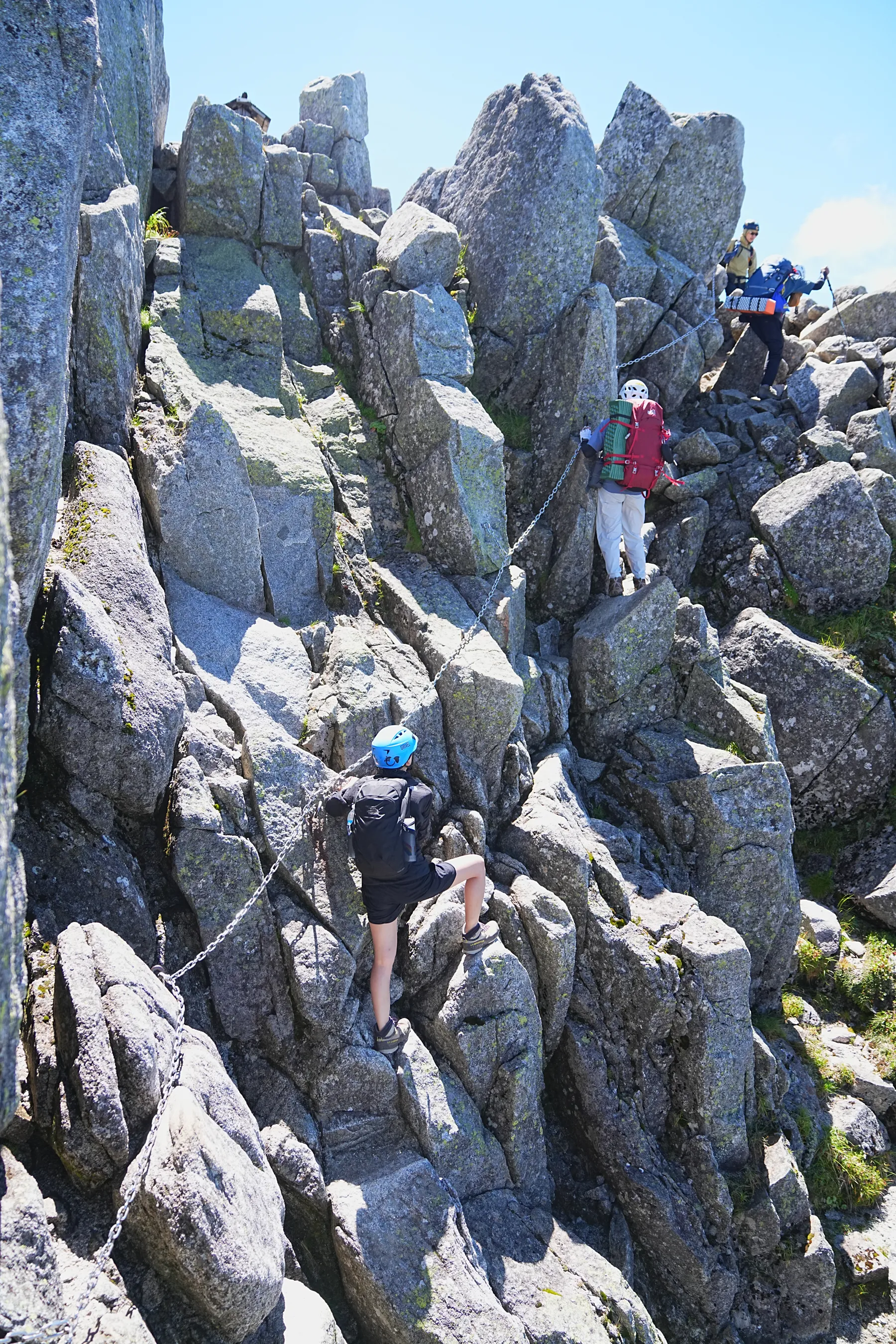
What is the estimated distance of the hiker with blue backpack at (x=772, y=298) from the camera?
24.4 meters

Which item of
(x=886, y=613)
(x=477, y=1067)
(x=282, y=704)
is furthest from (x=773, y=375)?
(x=477, y=1067)

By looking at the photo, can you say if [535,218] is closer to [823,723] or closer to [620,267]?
[620,267]

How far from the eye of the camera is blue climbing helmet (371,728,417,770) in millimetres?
11469

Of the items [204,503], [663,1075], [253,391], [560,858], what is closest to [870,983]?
[663,1075]

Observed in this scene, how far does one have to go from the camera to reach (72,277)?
33.3ft

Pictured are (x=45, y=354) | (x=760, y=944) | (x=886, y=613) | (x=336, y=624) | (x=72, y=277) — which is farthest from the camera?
(x=886, y=613)

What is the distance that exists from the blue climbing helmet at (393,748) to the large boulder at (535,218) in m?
12.6

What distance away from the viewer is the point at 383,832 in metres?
11.0

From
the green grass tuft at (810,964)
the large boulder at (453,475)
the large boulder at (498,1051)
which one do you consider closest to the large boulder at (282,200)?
the large boulder at (453,475)

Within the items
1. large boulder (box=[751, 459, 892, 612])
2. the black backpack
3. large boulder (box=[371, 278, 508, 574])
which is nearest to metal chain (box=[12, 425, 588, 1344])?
the black backpack

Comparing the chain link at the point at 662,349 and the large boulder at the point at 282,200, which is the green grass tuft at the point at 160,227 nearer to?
the large boulder at the point at 282,200

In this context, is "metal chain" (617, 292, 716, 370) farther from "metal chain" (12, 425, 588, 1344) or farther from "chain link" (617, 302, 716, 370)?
"metal chain" (12, 425, 588, 1344)

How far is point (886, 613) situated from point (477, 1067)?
50.0 ft

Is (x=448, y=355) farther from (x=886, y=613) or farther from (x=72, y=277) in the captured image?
(x=886, y=613)
